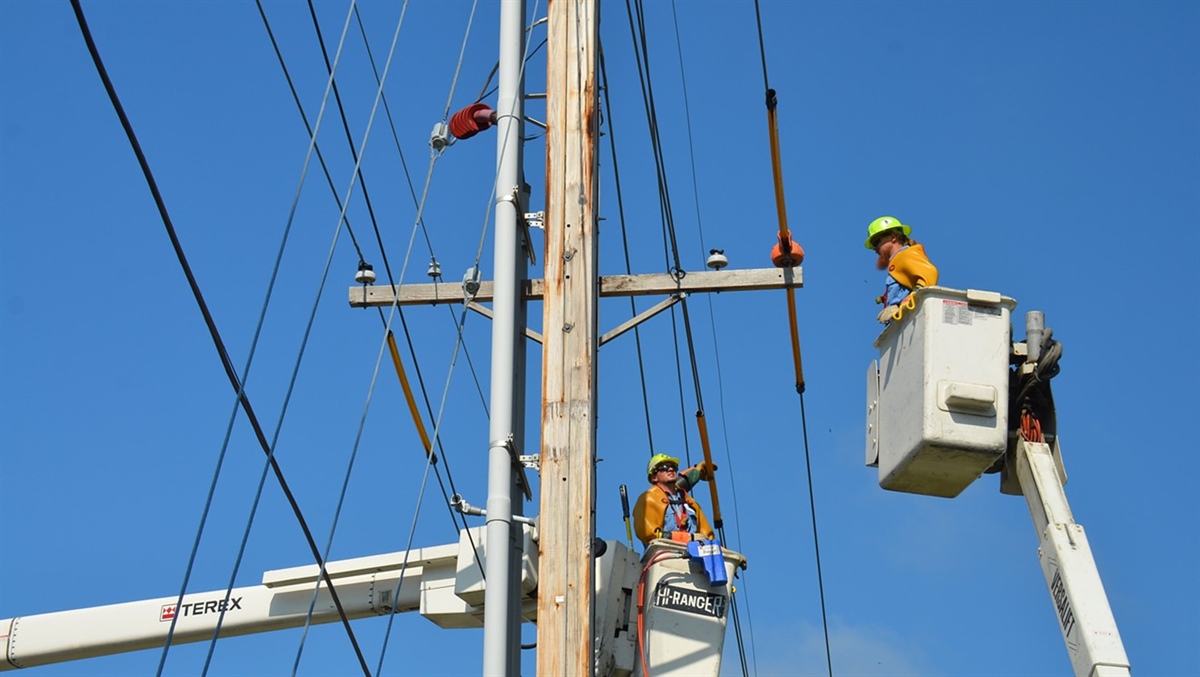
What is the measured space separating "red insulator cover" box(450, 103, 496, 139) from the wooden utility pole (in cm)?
54

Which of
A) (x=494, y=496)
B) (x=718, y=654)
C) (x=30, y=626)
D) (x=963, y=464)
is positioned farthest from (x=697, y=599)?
(x=30, y=626)

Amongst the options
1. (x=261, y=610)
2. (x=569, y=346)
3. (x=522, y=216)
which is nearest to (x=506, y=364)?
(x=569, y=346)

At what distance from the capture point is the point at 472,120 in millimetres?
9016

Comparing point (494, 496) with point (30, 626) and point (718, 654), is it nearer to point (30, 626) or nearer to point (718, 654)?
point (718, 654)

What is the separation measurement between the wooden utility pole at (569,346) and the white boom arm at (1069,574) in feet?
6.59

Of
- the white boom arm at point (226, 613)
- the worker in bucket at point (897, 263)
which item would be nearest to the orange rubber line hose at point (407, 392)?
the white boom arm at point (226, 613)

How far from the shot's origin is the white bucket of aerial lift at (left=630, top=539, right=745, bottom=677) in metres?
8.48

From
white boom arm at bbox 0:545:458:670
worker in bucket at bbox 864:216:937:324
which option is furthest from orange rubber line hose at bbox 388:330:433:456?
worker in bucket at bbox 864:216:937:324

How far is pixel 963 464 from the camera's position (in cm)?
650

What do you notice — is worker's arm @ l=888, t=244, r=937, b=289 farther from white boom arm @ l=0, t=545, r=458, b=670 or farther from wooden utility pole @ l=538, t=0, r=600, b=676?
white boom arm @ l=0, t=545, r=458, b=670

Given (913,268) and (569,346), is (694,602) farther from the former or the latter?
Answer: (913,268)

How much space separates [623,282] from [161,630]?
153 inches

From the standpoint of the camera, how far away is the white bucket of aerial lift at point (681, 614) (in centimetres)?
848

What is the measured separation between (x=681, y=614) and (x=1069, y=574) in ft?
9.92
